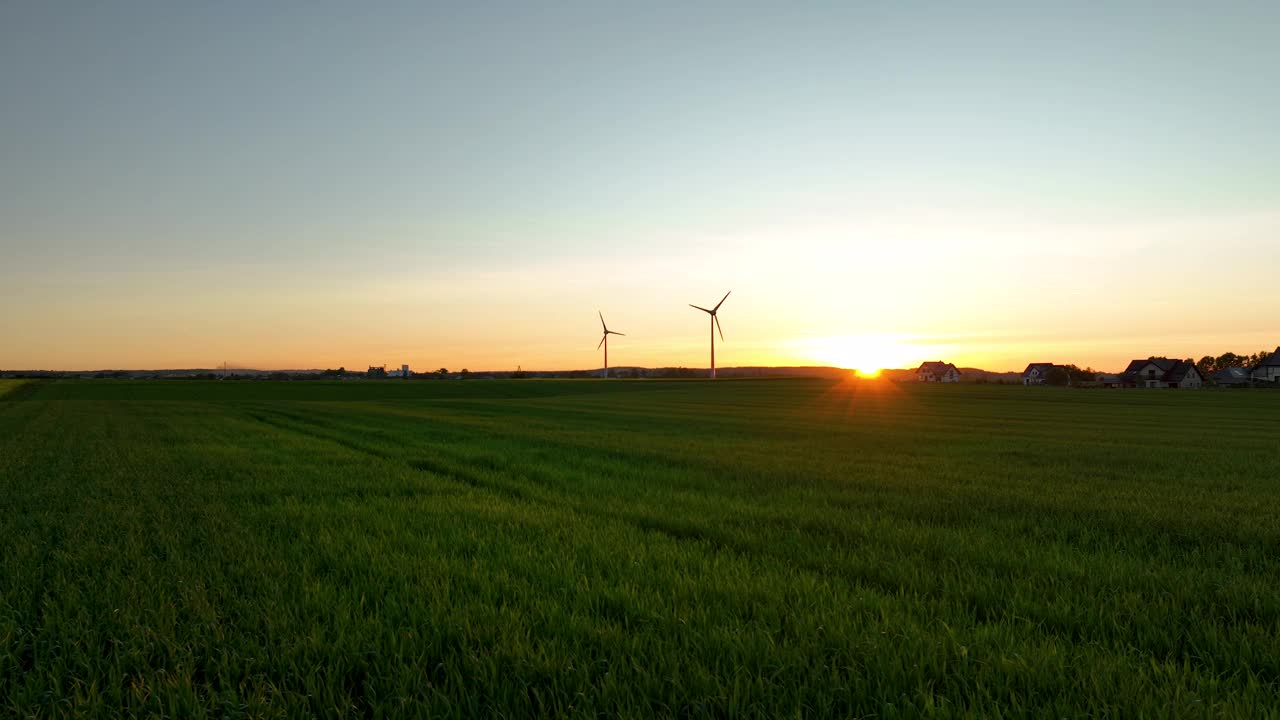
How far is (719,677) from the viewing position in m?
4.18

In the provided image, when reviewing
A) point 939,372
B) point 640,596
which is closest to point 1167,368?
point 939,372

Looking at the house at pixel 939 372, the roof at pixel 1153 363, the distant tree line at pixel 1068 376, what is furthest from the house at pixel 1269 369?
the house at pixel 939 372

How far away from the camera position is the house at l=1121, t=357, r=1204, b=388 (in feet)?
452

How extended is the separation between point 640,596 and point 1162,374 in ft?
591

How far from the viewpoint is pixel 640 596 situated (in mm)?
5785

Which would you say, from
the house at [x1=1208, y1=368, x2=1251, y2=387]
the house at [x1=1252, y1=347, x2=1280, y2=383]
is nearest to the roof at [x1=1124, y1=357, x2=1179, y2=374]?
the house at [x1=1208, y1=368, x2=1251, y2=387]

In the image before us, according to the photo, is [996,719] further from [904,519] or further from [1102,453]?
[1102,453]

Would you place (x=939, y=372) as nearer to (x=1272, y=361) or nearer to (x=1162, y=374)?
(x=1162, y=374)

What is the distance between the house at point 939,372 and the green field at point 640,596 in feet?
634

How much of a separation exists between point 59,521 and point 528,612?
27.8ft

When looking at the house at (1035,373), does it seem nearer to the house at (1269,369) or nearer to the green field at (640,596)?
the house at (1269,369)

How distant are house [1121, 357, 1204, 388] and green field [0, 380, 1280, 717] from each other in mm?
161978

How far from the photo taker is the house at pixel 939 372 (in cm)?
18975

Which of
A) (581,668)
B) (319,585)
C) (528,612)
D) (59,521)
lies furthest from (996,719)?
(59,521)
